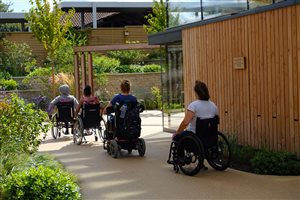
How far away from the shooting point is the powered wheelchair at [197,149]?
8.48 meters

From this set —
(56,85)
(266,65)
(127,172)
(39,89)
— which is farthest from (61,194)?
(39,89)

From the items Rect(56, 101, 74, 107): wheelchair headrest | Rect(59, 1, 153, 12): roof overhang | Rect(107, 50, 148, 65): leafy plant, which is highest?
Rect(59, 1, 153, 12): roof overhang

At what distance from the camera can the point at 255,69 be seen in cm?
1034

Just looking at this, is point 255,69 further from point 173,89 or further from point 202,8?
point 173,89

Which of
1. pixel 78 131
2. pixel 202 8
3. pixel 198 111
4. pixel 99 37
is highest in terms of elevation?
pixel 99 37

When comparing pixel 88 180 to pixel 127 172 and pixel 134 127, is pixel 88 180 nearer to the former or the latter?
pixel 127 172

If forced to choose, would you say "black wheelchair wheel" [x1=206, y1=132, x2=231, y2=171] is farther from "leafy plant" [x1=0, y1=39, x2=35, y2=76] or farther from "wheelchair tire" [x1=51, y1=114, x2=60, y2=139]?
"leafy plant" [x1=0, y1=39, x2=35, y2=76]

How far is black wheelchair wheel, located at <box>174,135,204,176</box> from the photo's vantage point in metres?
8.42

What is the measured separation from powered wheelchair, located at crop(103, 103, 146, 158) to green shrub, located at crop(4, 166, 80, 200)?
4002 mm

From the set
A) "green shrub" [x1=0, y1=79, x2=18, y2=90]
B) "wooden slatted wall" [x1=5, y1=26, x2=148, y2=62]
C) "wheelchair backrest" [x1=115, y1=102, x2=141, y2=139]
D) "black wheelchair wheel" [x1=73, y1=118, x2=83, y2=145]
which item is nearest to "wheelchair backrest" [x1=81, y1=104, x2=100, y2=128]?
"black wheelchair wheel" [x1=73, y1=118, x2=83, y2=145]

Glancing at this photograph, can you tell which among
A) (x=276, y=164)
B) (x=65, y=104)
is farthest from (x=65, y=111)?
(x=276, y=164)

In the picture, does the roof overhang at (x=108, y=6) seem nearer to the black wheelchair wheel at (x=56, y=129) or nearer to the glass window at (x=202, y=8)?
the black wheelchair wheel at (x=56, y=129)

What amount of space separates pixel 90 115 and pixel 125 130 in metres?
2.42

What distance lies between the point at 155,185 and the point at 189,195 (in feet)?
2.65
